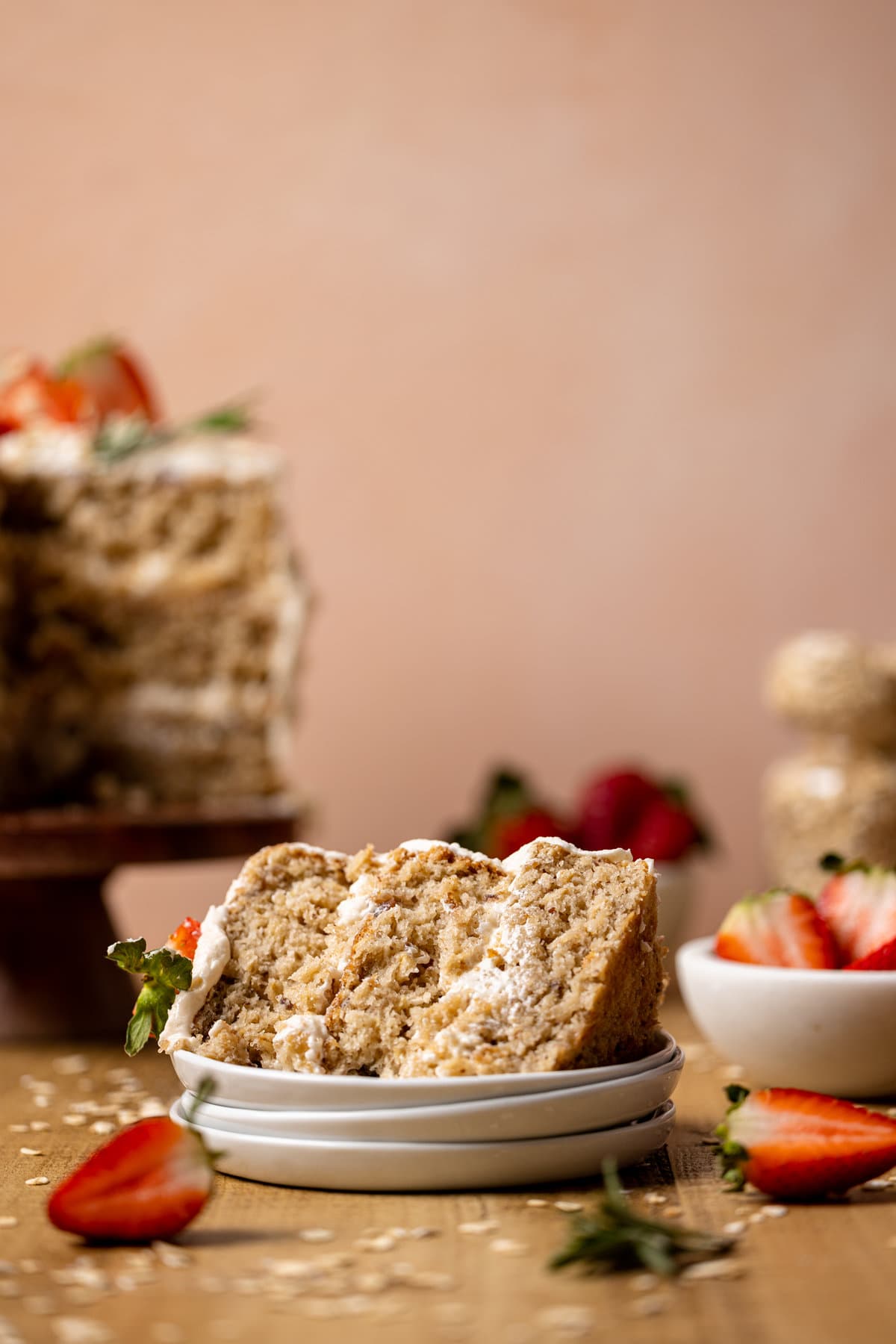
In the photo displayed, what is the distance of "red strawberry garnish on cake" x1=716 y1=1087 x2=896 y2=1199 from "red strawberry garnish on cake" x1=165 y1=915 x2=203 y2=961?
0.45 meters

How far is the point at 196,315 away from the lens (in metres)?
2.99

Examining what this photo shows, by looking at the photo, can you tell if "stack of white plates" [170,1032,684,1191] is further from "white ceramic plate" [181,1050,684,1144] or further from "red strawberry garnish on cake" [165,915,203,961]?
"red strawberry garnish on cake" [165,915,203,961]

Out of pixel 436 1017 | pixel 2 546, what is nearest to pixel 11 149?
pixel 2 546

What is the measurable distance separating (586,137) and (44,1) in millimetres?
1034

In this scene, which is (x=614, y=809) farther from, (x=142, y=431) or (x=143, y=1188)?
(x=143, y=1188)

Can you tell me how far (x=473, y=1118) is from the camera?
1.13 m

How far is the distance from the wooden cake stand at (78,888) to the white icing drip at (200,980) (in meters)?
0.59

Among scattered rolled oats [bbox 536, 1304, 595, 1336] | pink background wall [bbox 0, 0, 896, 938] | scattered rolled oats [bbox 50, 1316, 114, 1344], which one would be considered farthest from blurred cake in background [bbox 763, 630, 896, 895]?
scattered rolled oats [bbox 50, 1316, 114, 1344]

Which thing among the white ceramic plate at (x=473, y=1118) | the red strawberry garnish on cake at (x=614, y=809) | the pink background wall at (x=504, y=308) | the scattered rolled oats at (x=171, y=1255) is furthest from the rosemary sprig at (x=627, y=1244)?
the pink background wall at (x=504, y=308)

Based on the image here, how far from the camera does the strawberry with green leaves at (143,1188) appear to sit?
3.46 ft

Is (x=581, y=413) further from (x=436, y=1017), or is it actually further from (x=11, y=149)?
(x=436, y=1017)

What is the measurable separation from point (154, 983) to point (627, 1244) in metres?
0.42

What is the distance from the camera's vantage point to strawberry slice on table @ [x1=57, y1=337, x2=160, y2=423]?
2377mm

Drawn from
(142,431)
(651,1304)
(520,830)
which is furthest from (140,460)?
(651,1304)
